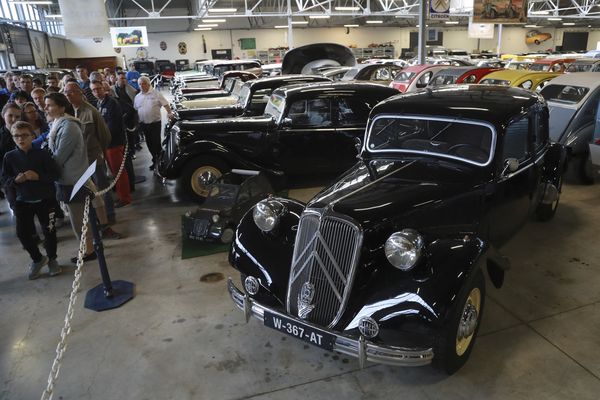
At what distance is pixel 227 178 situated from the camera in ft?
18.5

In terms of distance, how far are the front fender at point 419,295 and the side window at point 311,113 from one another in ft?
13.6

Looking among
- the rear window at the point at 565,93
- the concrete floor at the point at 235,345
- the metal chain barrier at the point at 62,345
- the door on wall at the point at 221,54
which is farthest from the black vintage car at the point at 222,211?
the door on wall at the point at 221,54

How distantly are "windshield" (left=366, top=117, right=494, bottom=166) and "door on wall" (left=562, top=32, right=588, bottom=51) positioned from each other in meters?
48.9

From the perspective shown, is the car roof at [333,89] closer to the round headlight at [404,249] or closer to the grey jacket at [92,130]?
the grey jacket at [92,130]

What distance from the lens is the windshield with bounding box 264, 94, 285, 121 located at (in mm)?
6730

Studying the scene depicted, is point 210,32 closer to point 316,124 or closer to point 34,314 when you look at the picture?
point 316,124

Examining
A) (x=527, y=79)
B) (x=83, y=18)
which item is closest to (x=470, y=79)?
Result: (x=527, y=79)

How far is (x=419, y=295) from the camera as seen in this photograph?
8.81 ft

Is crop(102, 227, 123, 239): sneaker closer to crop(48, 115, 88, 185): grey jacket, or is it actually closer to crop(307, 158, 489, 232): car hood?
crop(48, 115, 88, 185): grey jacket

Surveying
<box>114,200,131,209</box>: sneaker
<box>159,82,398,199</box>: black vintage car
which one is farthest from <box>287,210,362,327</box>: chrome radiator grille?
<box>114,200,131,209</box>: sneaker

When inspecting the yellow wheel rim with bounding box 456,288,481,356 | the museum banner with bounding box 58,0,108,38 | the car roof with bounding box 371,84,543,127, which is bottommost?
the yellow wheel rim with bounding box 456,288,481,356

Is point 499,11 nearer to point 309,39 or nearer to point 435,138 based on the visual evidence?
point 435,138

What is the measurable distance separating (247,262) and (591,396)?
2.44m

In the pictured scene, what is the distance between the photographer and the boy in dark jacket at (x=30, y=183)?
4223mm
